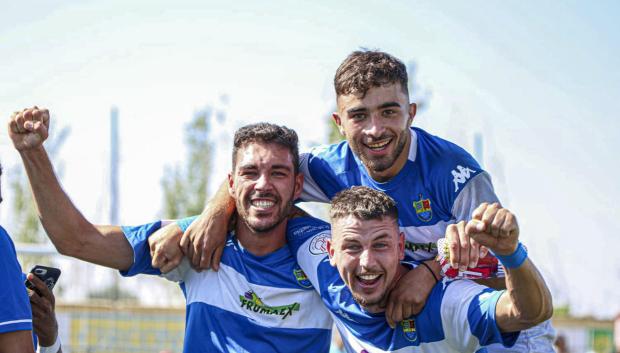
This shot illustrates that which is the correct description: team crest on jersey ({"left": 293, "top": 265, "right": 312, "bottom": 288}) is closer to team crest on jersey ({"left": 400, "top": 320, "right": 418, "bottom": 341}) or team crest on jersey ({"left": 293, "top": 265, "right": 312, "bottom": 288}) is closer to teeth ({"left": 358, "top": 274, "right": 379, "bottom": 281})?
teeth ({"left": 358, "top": 274, "right": 379, "bottom": 281})

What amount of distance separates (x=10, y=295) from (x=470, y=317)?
7.23 feet

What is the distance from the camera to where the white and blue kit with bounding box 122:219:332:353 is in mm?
4844

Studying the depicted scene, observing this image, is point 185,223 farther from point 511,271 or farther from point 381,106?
point 511,271

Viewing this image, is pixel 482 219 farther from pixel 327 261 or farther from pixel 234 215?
pixel 234 215

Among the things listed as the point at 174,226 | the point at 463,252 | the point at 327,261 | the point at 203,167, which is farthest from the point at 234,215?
the point at 203,167

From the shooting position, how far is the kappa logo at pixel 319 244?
16.0ft

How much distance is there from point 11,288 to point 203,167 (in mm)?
16826

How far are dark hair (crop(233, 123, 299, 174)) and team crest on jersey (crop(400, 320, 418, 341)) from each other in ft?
4.07

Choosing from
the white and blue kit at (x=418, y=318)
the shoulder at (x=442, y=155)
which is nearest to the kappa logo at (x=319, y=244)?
the white and blue kit at (x=418, y=318)

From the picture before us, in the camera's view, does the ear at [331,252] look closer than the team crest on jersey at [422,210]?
Yes

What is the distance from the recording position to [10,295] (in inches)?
143

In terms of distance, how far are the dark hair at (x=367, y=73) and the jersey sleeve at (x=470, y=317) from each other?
4.26 feet

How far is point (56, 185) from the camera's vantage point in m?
4.76

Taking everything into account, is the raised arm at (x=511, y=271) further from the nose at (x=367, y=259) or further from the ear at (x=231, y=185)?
the ear at (x=231, y=185)
